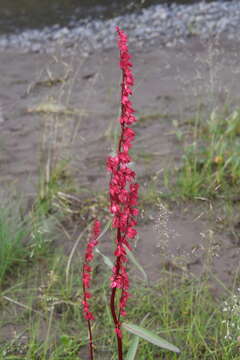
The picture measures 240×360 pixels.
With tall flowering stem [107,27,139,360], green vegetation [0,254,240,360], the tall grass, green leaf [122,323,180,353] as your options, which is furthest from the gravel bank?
green leaf [122,323,180,353]

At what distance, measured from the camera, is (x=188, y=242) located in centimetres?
311

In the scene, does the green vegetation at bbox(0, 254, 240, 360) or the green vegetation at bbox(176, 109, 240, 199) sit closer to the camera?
the green vegetation at bbox(0, 254, 240, 360)

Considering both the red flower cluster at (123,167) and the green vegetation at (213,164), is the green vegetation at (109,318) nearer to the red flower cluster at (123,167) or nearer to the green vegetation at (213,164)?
the green vegetation at (213,164)

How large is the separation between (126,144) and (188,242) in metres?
1.59

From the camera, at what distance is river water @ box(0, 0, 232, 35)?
7410mm

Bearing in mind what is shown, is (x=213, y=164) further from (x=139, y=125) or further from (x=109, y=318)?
(x=109, y=318)

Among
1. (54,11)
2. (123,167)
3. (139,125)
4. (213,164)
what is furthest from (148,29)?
(123,167)

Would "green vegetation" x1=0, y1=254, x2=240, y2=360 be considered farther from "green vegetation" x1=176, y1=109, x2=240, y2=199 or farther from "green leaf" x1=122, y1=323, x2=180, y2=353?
"green vegetation" x1=176, y1=109, x2=240, y2=199

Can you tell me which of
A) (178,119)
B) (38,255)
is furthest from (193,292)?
(178,119)

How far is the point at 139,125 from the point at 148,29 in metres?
2.90

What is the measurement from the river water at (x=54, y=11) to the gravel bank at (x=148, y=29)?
0.18 m

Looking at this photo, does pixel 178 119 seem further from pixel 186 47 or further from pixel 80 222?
pixel 186 47

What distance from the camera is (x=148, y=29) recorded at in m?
6.86

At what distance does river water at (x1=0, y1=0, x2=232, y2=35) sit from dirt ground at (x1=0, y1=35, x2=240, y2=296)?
1.48m
